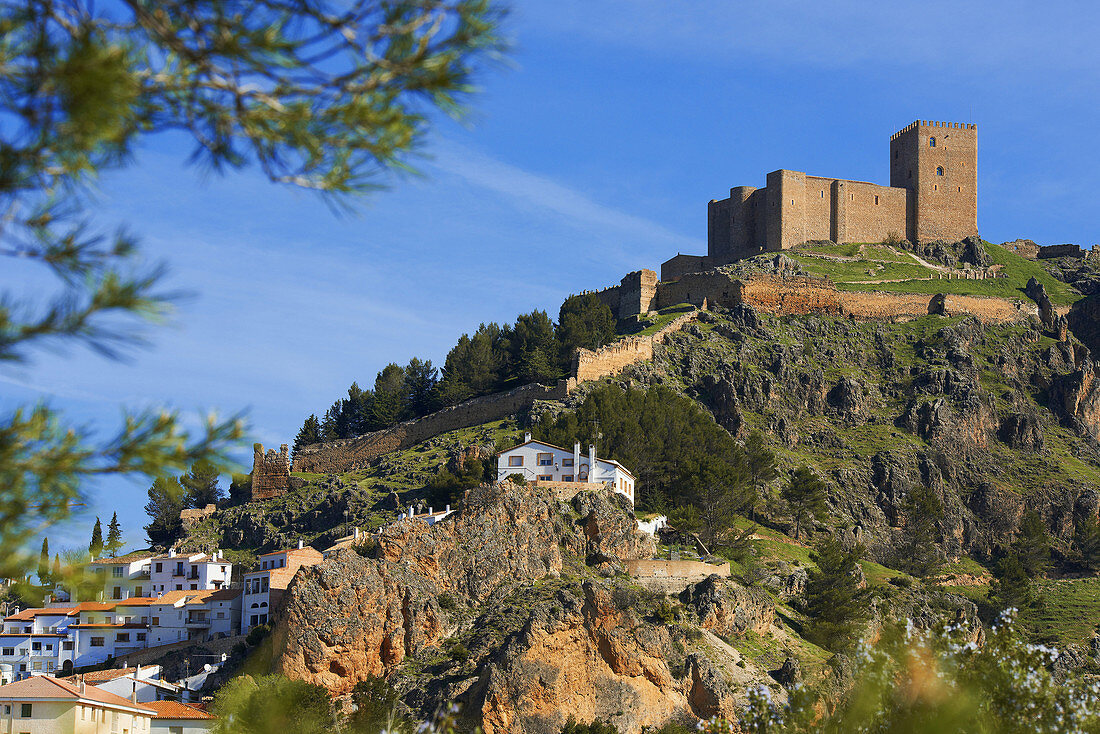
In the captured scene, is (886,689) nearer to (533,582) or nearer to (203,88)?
(203,88)

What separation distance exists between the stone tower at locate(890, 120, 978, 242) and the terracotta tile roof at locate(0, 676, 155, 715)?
88.5 metres

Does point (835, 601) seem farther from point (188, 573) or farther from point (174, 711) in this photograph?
point (188, 573)

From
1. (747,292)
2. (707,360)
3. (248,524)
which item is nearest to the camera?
(248,524)

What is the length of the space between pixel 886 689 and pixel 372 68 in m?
14.9

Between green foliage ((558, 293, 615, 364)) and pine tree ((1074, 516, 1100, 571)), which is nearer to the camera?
pine tree ((1074, 516, 1100, 571))

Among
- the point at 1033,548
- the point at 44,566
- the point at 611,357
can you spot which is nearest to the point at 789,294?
the point at 611,357

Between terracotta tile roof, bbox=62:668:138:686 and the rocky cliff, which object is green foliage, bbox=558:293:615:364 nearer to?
the rocky cliff

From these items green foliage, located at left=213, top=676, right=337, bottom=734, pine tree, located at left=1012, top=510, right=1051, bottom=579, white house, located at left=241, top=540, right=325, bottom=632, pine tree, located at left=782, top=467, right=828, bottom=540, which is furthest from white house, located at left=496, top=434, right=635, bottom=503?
pine tree, located at left=1012, top=510, right=1051, bottom=579

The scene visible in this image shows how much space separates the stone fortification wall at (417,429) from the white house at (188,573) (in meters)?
19.3

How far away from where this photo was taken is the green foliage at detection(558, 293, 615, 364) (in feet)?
309

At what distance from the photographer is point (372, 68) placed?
29.6ft

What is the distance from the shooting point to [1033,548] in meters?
81.1

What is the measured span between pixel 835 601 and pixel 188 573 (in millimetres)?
37021

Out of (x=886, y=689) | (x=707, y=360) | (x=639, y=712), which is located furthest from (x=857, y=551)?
(x=886, y=689)
